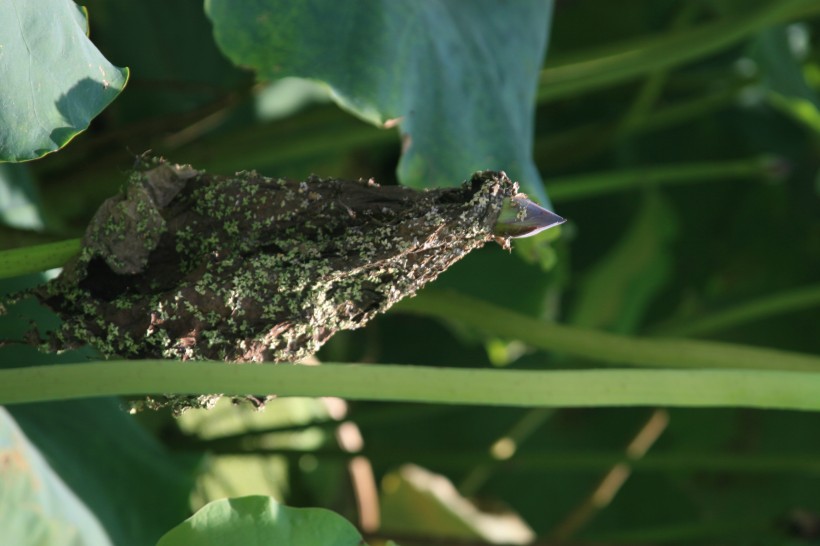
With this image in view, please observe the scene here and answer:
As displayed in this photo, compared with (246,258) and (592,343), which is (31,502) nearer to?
(246,258)

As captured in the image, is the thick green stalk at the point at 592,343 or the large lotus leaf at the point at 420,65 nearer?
the large lotus leaf at the point at 420,65

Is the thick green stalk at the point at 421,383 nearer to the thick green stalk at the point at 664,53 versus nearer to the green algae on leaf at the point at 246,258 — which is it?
the green algae on leaf at the point at 246,258

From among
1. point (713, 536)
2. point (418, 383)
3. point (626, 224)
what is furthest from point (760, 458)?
point (418, 383)

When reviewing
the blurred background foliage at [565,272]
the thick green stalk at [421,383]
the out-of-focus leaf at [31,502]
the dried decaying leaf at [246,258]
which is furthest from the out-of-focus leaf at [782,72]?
the out-of-focus leaf at [31,502]

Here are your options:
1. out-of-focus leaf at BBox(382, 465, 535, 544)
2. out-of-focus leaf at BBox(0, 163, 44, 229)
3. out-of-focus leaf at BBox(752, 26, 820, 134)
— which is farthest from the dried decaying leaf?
out-of-focus leaf at BBox(382, 465, 535, 544)

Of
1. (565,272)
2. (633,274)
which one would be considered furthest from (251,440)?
(633,274)

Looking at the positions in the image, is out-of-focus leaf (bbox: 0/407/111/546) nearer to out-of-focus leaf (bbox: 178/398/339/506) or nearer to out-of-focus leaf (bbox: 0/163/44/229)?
out-of-focus leaf (bbox: 0/163/44/229)
